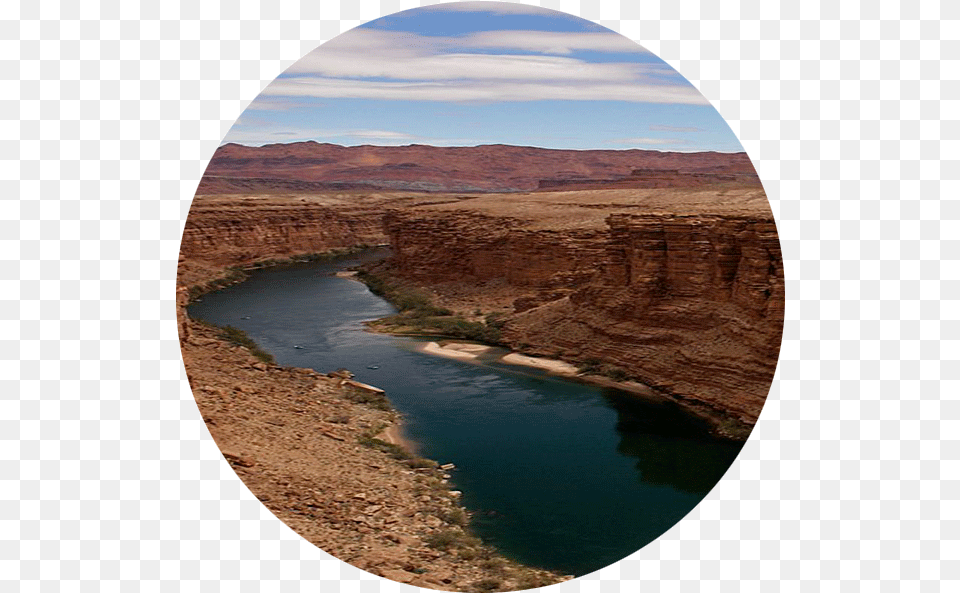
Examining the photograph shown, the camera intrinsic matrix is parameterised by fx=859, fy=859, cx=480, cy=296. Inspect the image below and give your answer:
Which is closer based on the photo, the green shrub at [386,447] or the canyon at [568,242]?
the green shrub at [386,447]

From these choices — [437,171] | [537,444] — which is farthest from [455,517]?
[437,171]

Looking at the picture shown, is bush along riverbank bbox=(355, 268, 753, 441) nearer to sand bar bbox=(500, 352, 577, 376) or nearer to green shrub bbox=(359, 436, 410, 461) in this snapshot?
sand bar bbox=(500, 352, 577, 376)

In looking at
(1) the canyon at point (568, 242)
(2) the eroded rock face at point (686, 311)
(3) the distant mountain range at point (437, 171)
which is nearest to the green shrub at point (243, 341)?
(1) the canyon at point (568, 242)

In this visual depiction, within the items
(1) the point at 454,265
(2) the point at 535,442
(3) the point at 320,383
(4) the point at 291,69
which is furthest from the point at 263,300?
(4) the point at 291,69

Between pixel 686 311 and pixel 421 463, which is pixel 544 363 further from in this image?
pixel 421 463

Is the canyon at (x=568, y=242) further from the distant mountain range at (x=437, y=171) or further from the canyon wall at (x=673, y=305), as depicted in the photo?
the distant mountain range at (x=437, y=171)

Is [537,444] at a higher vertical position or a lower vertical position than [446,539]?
lower
